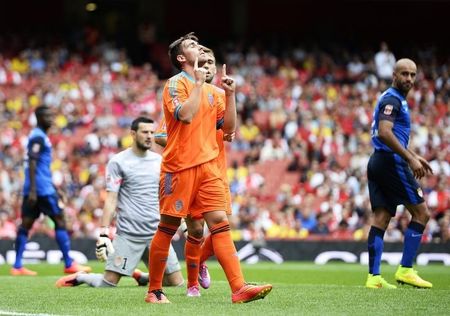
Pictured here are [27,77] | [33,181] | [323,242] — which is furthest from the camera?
[27,77]

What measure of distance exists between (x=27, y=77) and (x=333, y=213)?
9.94 m

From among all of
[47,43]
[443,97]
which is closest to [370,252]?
[443,97]

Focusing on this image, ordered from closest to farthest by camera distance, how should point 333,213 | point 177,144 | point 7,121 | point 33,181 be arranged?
point 177,144 < point 33,181 < point 333,213 < point 7,121

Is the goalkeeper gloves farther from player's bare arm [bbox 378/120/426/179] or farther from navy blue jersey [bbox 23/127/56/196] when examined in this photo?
navy blue jersey [bbox 23/127/56/196]

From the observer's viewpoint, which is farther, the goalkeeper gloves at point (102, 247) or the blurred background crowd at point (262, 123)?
the blurred background crowd at point (262, 123)

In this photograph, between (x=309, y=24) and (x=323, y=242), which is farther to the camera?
(x=309, y=24)

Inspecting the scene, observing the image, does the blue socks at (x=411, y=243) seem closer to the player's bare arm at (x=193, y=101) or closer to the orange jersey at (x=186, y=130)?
the orange jersey at (x=186, y=130)

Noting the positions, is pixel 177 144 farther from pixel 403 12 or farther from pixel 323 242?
pixel 403 12

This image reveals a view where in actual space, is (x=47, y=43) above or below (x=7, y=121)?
above

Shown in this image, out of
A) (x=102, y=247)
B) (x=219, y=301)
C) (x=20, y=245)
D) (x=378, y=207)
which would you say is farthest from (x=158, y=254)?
(x=20, y=245)

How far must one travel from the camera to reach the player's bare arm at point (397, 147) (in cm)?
1061

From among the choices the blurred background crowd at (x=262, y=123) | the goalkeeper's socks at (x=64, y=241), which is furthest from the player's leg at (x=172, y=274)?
the blurred background crowd at (x=262, y=123)

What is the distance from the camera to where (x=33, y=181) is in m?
14.5

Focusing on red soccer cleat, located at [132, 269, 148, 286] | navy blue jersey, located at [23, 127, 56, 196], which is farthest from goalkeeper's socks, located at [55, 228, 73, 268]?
red soccer cleat, located at [132, 269, 148, 286]
